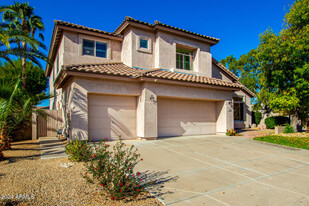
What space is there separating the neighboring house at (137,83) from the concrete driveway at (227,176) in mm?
3299

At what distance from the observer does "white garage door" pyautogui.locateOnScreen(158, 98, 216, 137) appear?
478 inches

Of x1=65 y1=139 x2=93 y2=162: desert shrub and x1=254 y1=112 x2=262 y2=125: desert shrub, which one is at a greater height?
x1=254 y1=112 x2=262 y2=125: desert shrub

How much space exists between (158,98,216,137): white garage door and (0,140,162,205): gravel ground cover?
691 centimetres

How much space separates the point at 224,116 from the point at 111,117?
834cm

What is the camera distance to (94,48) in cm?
1246

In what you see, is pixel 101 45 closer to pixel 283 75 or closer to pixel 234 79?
pixel 234 79

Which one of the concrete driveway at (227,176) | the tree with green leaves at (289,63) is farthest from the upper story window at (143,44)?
the tree with green leaves at (289,63)

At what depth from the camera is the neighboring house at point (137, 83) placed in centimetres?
992

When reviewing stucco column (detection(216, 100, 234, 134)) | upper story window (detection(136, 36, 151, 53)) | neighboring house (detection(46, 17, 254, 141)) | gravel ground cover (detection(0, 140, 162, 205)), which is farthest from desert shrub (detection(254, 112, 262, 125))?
gravel ground cover (detection(0, 140, 162, 205))

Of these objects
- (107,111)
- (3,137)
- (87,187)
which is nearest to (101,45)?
(107,111)

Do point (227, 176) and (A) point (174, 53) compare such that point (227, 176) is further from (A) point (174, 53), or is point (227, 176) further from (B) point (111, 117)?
(A) point (174, 53)

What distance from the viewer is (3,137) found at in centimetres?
690

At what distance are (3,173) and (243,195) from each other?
6.21 metres

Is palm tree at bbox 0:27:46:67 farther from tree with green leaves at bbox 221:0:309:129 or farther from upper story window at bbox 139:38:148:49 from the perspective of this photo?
tree with green leaves at bbox 221:0:309:129
